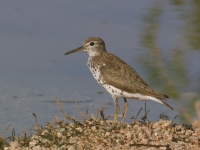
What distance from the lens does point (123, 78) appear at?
28.7ft

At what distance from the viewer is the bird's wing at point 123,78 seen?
8602 millimetres

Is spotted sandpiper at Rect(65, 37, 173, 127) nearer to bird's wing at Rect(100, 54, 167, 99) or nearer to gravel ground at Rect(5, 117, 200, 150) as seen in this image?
bird's wing at Rect(100, 54, 167, 99)

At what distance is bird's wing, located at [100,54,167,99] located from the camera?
860 cm

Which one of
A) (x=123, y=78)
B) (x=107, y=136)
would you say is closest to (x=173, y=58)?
(x=123, y=78)

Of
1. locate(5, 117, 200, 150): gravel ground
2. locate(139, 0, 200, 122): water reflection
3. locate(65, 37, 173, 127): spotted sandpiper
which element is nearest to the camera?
locate(5, 117, 200, 150): gravel ground

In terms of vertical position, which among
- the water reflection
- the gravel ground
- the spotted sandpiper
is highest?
the water reflection

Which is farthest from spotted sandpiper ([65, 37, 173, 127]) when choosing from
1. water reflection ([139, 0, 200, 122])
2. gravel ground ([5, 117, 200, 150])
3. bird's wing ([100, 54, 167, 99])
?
water reflection ([139, 0, 200, 122])

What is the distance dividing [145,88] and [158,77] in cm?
126

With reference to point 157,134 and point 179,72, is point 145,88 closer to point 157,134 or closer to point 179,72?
point 157,134

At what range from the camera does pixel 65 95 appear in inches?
373

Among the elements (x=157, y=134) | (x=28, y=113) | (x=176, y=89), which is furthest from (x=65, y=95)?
(x=157, y=134)

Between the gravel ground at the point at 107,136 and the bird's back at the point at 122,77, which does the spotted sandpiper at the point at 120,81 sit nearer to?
the bird's back at the point at 122,77

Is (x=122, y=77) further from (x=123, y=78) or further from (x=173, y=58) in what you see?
(x=173, y=58)

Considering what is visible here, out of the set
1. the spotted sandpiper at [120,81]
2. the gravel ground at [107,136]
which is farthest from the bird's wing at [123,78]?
the gravel ground at [107,136]
